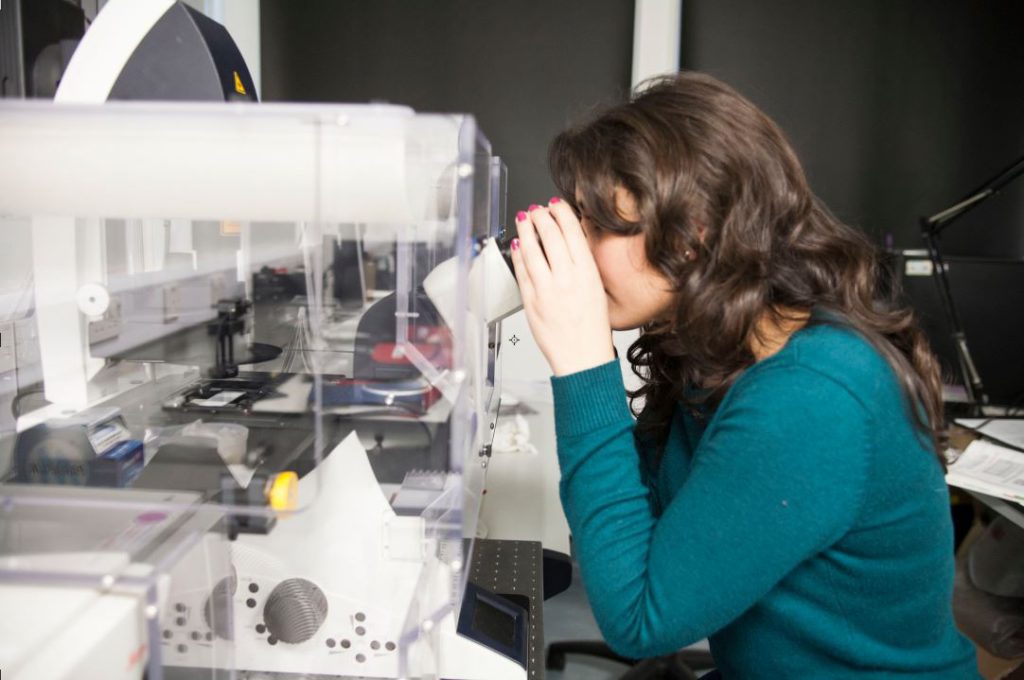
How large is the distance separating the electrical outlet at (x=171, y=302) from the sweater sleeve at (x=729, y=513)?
46cm

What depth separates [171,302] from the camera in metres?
0.81

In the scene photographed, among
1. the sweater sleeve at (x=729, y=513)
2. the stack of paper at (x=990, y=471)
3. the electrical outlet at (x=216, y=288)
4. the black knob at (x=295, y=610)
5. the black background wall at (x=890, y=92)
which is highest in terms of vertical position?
the black background wall at (x=890, y=92)

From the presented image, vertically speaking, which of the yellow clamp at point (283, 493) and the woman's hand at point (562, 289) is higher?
the woman's hand at point (562, 289)

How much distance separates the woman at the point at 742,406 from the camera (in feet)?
2.28

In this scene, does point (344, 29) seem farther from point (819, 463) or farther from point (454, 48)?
point (819, 463)

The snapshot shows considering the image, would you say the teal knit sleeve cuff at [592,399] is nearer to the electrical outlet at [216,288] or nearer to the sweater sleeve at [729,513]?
the sweater sleeve at [729,513]

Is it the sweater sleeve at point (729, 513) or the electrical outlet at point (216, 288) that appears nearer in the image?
the sweater sleeve at point (729, 513)

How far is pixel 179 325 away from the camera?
812 millimetres

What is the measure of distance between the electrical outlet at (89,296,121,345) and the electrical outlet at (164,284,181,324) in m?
0.05

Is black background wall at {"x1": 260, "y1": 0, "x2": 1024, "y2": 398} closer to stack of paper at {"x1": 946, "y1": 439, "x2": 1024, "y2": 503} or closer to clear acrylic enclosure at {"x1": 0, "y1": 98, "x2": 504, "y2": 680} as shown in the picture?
stack of paper at {"x1": 946, "y1": 439, "x2": 1024, "y2": 503}

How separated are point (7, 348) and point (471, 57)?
6.78 ft

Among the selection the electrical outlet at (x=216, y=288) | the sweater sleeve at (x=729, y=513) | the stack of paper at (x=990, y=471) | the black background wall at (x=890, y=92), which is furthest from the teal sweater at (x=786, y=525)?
the black background wall at (x=890, y=92)

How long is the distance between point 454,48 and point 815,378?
227cm

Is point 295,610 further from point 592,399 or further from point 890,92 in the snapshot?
point 890,92
